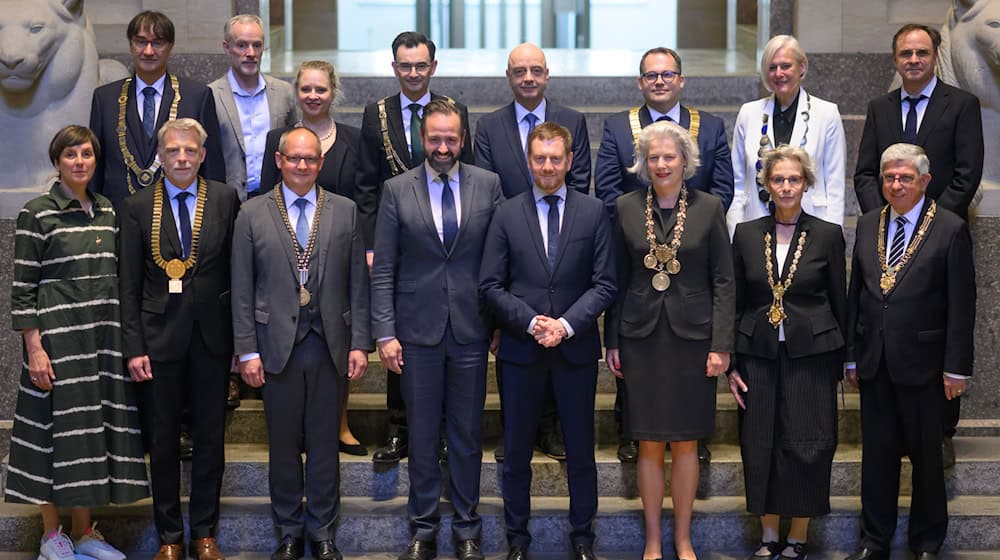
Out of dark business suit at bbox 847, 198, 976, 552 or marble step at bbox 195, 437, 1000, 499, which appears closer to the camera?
dark business suit at bbox 847, 198, 976, 552

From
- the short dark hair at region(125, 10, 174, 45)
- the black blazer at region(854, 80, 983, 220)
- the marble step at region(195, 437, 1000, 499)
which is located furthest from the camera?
the marble step at region(195, 437, 1000, 499)

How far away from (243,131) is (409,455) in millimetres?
1660

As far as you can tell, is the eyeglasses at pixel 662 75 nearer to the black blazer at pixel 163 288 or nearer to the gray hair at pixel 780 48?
the gray hair at pixel 780 48

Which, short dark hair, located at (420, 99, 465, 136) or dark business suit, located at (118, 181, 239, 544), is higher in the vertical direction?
short dark hair, located at (420, 99, 465, 136)

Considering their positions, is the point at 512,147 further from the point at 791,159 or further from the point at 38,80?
the point at 38,80

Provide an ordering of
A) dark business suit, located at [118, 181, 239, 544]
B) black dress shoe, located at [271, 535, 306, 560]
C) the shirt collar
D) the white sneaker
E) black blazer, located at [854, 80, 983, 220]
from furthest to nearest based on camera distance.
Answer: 1. the shirt collar
2. black blazer, located at [854, 80, 983, 220]
3. the white sneaker
4. black dress shoe, located at [271, 535, 306, 560]
5. dark business suit, located at [118, 181, 239, 544]

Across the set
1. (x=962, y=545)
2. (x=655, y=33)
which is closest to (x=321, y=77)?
(x=962, y=545)

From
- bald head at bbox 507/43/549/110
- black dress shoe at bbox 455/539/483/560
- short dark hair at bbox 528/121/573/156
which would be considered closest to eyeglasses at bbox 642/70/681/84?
bald head at bbox 507/43/549/110

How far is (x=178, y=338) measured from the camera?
18.1 feet

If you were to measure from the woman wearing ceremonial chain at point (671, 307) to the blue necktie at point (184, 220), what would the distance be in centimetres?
171

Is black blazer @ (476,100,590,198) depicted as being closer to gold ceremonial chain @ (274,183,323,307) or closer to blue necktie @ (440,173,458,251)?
blue necktie @ (440,173,458,251)

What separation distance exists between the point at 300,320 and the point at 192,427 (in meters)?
0.65

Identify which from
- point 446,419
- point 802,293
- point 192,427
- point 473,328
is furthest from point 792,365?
point 192,427

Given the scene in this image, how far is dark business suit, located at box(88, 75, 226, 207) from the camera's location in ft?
19.4
